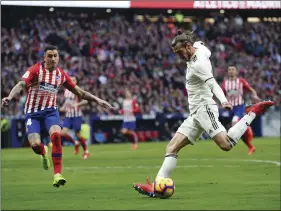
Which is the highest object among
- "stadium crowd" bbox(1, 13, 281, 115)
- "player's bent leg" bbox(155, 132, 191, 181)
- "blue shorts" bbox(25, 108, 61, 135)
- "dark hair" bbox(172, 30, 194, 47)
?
"stadium crowd" bbox(1, 13, 281, 115)

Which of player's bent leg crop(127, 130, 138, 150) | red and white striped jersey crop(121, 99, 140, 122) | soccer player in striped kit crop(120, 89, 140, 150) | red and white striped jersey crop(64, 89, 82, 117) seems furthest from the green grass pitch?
red and white striped jersey crop(121, 99, 140, 122)

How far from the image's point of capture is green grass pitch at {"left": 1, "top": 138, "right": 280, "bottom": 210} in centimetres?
1531

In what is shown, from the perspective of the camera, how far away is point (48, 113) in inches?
607

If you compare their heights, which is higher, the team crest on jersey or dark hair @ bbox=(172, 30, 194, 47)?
dark hair @ bbox=(172, 30, 194, 47)

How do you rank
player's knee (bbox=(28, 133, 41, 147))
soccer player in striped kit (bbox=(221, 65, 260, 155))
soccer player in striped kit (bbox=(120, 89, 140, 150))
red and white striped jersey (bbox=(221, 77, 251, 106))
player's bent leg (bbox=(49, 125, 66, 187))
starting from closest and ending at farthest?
player's bent leg (bbox=(49, 125, 66, 187)) → player's knee (bbox=(28, 133, 41, 147)) → soccer player in striped kit (bbox=(221, 65, 260, 155)) → red and white striped jersey (bbox=(221, 77, 251, 106)) → soccer player in striped kit (bbox=(120, 89, 140, 150))

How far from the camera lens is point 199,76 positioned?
13.3 metres

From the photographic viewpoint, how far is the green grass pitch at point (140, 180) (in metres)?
15.3

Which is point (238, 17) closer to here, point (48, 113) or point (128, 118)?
point (128, 118)

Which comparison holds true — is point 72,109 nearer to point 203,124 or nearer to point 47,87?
point 47,87

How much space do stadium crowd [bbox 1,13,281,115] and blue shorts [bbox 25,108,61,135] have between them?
74.2 ft

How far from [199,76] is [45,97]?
3.41m

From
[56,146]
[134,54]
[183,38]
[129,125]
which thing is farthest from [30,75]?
[134,54]

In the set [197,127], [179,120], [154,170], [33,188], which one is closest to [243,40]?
[179,120]

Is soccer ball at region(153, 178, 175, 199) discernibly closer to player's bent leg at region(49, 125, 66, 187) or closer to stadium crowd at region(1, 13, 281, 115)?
player's bent leg at region(49, 125, 66, 187)
